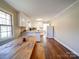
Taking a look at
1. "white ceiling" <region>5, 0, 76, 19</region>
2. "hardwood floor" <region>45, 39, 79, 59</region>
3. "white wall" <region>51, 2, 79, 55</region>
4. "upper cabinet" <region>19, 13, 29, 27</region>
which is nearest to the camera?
"white ceiling" <region>5, 0, 76, 19</region>

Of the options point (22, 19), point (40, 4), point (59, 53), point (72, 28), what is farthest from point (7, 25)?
point (72, 28)

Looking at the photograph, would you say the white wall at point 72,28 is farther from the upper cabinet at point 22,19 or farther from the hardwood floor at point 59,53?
the upper cabinet at point 22,19

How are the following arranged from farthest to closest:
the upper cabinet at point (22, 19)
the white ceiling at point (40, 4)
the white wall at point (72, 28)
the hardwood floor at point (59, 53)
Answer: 1. the upper cabinet at point (22, 19)
2. the white wall at point (72, 28)
3. the hardwood floor at point (59, 53)
4. the white ceiling at point (40, 4)

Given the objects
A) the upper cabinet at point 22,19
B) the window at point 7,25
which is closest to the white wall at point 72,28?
the upper cabinet at point 22,19

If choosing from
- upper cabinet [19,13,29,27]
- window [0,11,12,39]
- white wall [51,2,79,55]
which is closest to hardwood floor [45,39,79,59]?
white wall [51,2,79,55]

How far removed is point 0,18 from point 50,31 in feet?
26.7

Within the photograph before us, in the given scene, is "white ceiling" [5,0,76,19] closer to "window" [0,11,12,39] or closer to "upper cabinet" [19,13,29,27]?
"window" [0,11,12,39]

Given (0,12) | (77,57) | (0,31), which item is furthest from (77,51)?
(0,12)

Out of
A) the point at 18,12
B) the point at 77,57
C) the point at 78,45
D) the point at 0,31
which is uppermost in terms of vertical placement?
the point at 18,12

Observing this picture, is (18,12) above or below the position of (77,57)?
above

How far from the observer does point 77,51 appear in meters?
4.16

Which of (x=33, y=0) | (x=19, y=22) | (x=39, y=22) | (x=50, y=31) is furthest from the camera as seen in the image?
(x=39, y=22)

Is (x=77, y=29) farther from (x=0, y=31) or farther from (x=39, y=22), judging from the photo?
(x=39, y=22)

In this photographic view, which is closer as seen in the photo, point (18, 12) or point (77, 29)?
point (77, 29)
